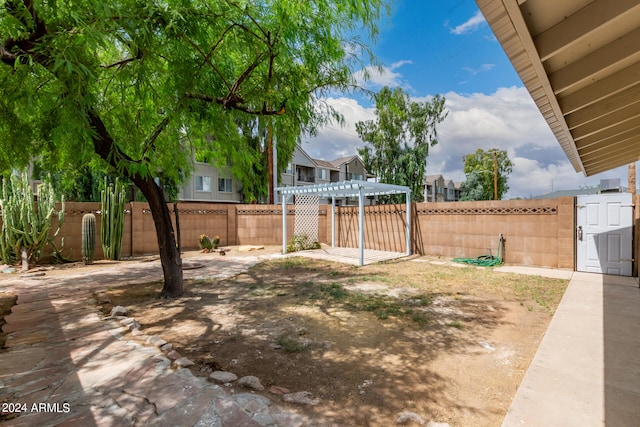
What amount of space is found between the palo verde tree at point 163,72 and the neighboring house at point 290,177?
1020 centimetres

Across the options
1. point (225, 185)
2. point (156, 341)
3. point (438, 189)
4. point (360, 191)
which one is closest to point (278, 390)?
point (156, 341)

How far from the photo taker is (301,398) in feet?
8.20

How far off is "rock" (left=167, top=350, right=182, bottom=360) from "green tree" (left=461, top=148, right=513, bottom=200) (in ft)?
117

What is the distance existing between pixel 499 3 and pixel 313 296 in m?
4.97

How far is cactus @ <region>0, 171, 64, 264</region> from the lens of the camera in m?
8.05

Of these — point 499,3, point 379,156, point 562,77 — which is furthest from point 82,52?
point 379,156

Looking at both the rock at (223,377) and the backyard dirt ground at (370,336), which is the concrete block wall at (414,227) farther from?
the rock at (223,377)

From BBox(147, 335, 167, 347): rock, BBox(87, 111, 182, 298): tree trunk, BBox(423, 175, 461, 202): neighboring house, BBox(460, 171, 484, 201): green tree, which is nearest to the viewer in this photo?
BBox(147, 335, 167, 347): rock

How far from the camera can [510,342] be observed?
3.64 m

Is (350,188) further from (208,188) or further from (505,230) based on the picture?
(208,188)

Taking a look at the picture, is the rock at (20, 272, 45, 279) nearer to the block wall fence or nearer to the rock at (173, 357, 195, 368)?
the block wall fence

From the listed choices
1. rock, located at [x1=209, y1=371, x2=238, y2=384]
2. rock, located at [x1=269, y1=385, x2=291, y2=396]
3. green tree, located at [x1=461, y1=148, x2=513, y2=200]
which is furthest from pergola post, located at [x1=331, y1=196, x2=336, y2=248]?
green tree, located at [x1=461, y1=148, x2=513, y2=200]

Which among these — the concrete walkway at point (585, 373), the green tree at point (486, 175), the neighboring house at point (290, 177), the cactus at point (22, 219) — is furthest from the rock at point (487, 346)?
the green tree at point (486, 175)

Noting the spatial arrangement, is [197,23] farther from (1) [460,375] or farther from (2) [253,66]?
(1) [460,375]
